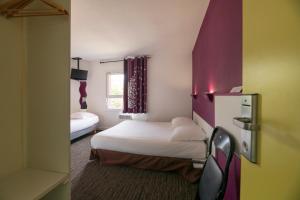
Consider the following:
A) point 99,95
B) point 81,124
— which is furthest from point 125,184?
point 99,95

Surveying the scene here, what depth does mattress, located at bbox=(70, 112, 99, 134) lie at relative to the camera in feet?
12.2

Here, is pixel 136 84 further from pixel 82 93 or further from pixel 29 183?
pixel 29 183

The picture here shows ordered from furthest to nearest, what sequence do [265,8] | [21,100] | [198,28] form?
[198,28] < [21,100] < [265,8]

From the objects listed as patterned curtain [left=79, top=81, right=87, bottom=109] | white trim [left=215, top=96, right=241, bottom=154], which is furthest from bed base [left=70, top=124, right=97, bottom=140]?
white trim [left=215, top=96, right=241, bottom=154]

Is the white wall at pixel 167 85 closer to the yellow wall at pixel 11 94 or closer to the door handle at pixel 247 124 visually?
the yellow wall at pixel 11 94

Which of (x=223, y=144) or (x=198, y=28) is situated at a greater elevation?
(x=198, y=28)

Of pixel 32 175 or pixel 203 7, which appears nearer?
pixel 32 175

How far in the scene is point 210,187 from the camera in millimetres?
944

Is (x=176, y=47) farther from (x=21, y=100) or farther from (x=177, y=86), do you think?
(x=21, y=100)

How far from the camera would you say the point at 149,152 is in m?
2.34

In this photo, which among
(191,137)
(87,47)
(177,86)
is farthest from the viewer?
(177,86)

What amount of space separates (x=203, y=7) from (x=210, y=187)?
7.75 ft

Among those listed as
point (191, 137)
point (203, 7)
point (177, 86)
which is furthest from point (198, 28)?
point (191, 137)

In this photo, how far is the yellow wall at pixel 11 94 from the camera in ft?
2.95
